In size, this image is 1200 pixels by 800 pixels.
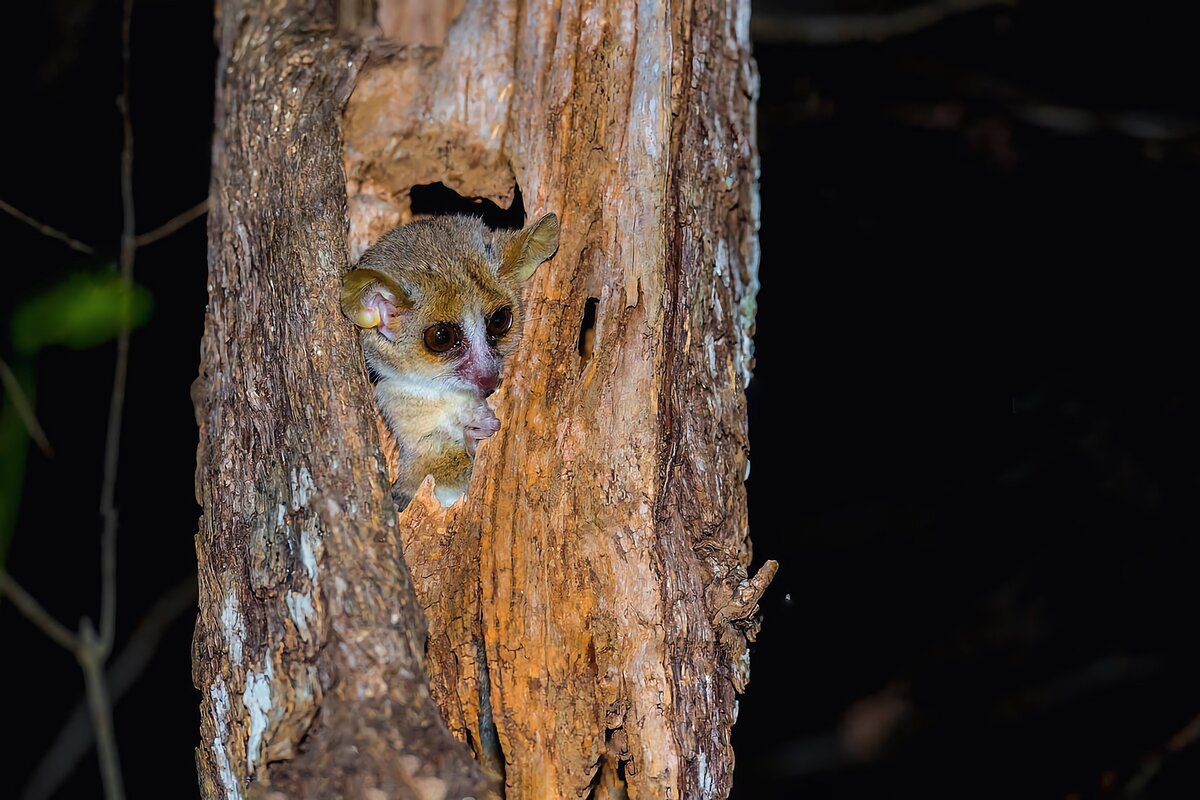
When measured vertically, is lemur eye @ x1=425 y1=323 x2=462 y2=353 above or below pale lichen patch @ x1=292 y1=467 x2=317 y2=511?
above

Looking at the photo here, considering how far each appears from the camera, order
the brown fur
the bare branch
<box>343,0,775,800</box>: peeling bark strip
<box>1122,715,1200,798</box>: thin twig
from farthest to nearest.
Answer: the bare branch
<box>1122,715,1200,798</box>: thin twig
the brown fur
<box>343,0,775,800</box>: peeling bark strip

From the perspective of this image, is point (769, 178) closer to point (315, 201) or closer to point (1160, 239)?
point (1160, 239)

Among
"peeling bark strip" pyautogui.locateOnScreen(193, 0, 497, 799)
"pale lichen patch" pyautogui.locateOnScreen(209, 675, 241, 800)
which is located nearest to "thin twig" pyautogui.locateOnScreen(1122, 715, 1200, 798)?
"peeling bark strip" pyautogui.locateOnScreen(193, 0, 497, 799)

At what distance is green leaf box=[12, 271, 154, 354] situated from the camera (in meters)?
3.69

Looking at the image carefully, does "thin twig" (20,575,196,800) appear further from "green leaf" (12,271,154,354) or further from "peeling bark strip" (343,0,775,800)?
"peeling bark strip" (343,0,775,800)

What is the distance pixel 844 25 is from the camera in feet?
19.5

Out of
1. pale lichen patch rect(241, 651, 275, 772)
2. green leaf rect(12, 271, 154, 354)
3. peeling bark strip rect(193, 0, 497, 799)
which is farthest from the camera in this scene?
green leaf rect(12, 271, 154, 354)

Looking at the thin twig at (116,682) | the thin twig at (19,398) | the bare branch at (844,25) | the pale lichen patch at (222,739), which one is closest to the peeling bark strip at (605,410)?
the pale lichen patch at (222,739)

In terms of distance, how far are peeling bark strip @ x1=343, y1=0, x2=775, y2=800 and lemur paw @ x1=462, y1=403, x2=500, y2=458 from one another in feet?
0.16

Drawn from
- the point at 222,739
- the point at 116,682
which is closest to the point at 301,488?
the point at 222,739

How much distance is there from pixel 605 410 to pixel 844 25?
407 cm

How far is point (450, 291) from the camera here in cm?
315

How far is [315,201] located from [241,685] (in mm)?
1199

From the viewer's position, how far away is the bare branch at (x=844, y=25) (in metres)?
5.84
